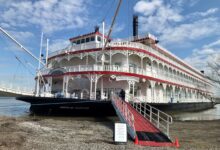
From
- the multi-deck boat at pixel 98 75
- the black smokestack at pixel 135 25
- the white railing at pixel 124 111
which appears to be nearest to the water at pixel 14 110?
the multi-deck boat at pixel 98 75

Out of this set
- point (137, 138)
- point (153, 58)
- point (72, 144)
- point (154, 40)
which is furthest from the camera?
point (154, 40)

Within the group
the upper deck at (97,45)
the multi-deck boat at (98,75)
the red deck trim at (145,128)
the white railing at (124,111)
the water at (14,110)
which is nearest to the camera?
the red deck trim at (145,128)

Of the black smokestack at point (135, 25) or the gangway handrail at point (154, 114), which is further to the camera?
the black smokestack at point (135, 25)

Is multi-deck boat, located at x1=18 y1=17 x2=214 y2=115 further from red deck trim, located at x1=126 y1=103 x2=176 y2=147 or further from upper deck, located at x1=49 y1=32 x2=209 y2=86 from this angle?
red deck trim, located at x1=126 y1=103 x2=176 y2=147

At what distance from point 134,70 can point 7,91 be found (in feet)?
39.0

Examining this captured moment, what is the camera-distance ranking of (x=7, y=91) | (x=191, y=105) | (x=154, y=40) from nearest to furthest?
1. (x=7, y=91)
2. (x=154, y=40)
3. (x=191, y=105)

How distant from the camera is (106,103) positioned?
18.6m

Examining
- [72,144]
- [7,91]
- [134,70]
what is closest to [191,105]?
[134,70]

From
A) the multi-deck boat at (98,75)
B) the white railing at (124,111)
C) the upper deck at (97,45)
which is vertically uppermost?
the upper deck at (97,45)

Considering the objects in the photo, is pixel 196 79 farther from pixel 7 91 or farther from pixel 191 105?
pixel 7 91

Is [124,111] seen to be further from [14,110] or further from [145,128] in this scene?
[14,110]

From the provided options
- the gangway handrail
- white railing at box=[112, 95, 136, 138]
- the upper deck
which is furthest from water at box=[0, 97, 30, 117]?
the gangway handrail

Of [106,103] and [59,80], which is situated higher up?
[59,80]

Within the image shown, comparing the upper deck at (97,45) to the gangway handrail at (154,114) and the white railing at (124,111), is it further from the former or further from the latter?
the white railing at (124,111)
